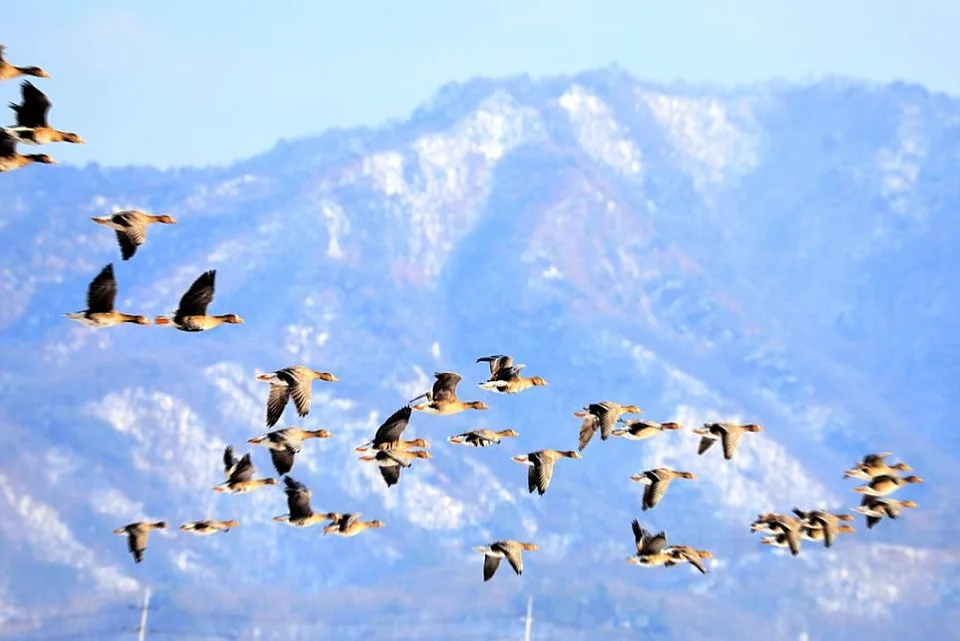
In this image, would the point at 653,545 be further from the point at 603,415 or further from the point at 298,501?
the point at 298,501

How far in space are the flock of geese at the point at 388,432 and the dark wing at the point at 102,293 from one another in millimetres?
19

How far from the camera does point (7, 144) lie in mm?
36438

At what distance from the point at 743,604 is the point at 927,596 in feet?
59.4

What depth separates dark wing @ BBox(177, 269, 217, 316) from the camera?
120 ft

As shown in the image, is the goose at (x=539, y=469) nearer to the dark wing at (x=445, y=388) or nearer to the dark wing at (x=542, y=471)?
the dark wing at (x=542, y=471)

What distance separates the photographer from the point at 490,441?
41.8 m

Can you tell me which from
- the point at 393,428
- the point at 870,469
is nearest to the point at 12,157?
the point at 393,428

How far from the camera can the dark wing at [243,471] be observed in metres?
46.1

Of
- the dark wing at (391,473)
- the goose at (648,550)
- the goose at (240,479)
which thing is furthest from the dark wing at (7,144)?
the goose at (648,550)

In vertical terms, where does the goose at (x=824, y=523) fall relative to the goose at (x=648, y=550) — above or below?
above

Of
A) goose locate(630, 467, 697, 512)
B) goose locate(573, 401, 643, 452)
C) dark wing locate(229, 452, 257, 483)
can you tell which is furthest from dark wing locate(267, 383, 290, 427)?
goose locate(630, 467, 697, 512)

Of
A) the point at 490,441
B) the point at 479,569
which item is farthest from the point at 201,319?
the point at 479,569

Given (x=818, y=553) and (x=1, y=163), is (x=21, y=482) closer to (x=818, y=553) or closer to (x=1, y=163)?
(x=818, y=553)

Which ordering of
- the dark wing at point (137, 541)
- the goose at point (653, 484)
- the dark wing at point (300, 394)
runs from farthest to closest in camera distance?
the dark wing at point (137, 541) < the goose at point (653, 484) < the dark wing at point (300, 394)
